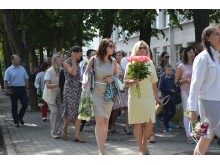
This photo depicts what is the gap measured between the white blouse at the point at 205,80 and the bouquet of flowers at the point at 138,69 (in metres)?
1.96

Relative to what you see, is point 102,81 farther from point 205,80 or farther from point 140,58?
point 205,80

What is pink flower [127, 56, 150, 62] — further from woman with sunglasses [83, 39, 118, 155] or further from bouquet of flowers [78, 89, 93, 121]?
bouquet of flowers [78, 89, 93, 121]

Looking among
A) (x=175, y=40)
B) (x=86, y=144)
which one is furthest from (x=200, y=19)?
(x=175, y=40)

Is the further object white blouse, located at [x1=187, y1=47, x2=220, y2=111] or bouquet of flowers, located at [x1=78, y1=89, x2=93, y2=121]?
bouquet of flowers, located at [x1=78, y1=89, x2=93, y2=121]

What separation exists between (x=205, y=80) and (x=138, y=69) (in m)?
1.99

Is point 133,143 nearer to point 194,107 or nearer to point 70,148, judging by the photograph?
point 70,148

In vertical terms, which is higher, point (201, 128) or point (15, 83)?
point (15, 83)

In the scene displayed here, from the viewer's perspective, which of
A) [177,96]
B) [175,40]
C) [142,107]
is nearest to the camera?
[142,107]

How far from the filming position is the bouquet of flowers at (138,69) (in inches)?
293

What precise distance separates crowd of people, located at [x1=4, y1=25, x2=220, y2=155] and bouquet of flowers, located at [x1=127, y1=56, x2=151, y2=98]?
8cm

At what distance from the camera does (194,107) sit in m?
5.43

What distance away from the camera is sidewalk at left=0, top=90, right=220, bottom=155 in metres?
8.16

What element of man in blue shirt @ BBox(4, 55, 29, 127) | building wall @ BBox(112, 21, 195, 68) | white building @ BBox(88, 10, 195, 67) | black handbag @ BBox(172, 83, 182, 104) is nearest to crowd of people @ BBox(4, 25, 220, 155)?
man in blue shirt @ BBox(4, 55, 29, 127)

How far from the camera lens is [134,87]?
758 cm
